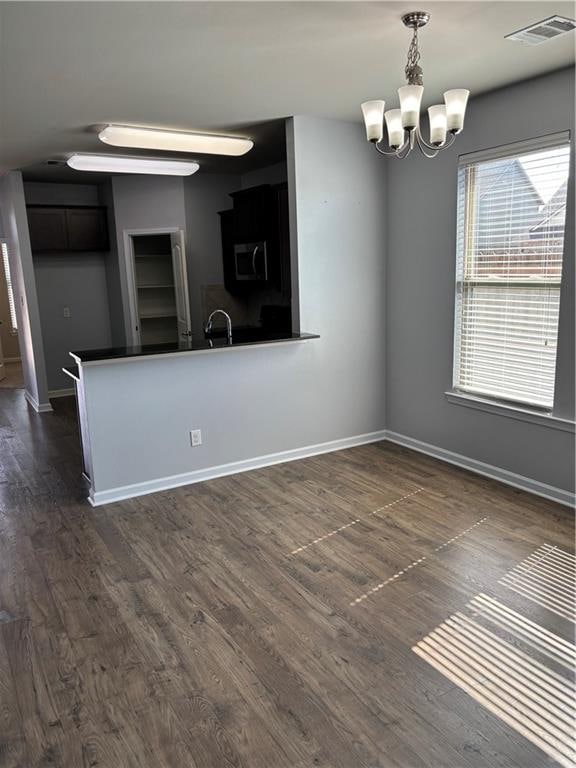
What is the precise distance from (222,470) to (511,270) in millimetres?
2466

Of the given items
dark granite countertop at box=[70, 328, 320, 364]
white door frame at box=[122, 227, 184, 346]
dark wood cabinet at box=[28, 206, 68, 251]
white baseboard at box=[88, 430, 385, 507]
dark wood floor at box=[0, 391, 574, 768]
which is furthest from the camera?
dark wood cabinet at box=[28, 206, 68, 251]

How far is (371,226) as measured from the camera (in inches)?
181

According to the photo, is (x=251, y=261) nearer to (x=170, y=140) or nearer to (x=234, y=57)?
(x=170, y=140)

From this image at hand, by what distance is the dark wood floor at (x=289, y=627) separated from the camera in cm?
187

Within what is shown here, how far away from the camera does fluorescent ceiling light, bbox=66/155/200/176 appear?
4578mm

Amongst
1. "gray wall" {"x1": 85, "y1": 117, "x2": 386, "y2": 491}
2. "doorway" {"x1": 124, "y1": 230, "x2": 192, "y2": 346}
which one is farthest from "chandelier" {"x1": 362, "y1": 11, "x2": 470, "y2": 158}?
"doorway" {"x1": 124, "y1": 230, "x2": 192, "y2": 346}

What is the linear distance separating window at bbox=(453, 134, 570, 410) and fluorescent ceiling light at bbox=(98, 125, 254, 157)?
70.1 inches

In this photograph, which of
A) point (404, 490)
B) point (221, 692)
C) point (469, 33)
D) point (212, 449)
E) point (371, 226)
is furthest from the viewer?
point (371, 226)

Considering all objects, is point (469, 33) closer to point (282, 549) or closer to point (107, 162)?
point (282, 549)

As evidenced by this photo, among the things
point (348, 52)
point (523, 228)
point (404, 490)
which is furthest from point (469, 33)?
point (404, 490)

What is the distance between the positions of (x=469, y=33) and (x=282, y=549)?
2729mm

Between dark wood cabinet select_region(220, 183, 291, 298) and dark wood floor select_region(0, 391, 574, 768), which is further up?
dark wood cabinet select_region(220, 183, 291, 298)

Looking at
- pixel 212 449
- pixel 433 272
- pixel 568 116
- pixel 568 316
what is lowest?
pixel 212 449

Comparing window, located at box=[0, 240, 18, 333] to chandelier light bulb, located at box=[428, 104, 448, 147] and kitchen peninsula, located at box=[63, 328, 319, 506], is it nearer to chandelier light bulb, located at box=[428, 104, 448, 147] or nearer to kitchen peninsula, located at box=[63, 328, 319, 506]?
kitchen peninsula, located at box=[63, 328, 319, 506]
